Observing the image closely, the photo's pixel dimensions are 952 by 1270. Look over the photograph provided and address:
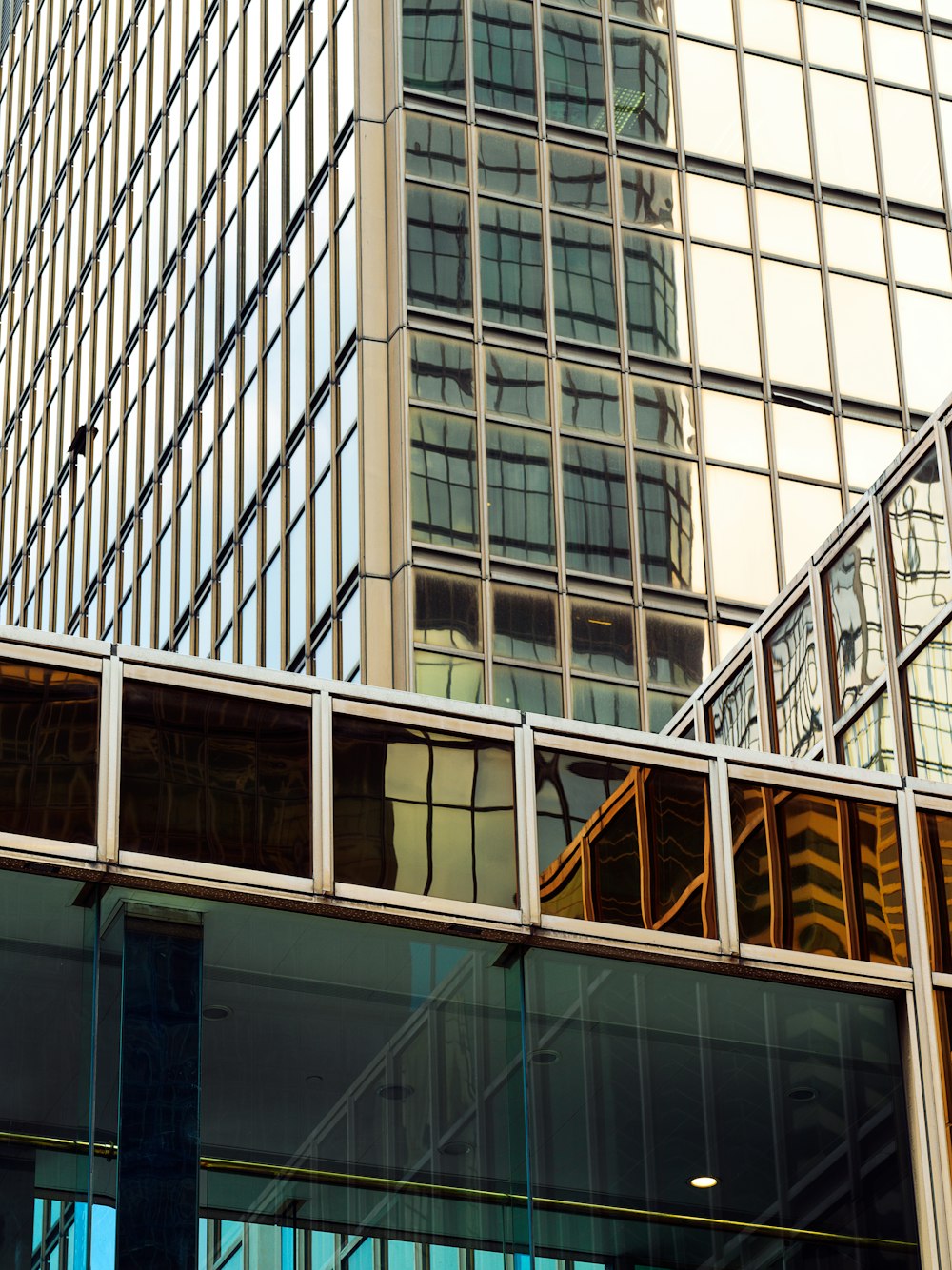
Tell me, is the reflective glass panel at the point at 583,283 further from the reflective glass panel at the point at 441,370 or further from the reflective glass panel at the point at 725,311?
the reflective glass panel at the point at 441,370

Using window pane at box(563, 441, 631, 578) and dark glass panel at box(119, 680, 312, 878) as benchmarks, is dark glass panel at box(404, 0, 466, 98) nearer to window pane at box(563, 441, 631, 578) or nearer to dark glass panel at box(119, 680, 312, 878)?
window pane at box(563, 441, 631, 578)

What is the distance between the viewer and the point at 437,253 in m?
40.5

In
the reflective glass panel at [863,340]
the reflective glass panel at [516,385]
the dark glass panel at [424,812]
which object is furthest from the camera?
the reflective glass panel at [863,340]

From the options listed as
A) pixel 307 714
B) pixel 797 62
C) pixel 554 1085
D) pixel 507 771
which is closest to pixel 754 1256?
pixel 554 1085

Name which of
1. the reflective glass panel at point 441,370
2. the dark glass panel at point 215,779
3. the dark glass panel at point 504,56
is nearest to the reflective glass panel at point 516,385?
the reflective glass panel at point 441,370

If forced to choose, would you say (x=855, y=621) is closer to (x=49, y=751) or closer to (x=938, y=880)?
(x=938, y=880)

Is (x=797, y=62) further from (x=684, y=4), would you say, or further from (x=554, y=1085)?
(x=554, y=1085)

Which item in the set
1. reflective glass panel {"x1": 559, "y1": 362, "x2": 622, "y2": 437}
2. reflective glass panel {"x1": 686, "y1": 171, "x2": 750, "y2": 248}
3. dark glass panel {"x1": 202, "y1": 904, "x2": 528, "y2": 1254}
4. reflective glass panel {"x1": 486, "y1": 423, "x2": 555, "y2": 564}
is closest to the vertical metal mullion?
dark glass panel {"x1": 202, "y1": 904, "x2": 528, "y2": 1254}

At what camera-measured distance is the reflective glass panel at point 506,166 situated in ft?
137

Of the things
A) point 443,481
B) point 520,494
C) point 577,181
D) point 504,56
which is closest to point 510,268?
point 577,181

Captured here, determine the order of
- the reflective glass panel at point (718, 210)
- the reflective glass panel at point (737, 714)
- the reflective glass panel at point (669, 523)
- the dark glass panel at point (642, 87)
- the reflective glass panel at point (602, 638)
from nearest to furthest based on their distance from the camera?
1. the reflective glass panel at point (737, 714)
2. the reflective glass panel at point (602, 638)
3. the reflective glass panel at point (669, 523)
4. the reflective glass panel at point (718, 210)
5. the dark glass panel at point (642, 87)

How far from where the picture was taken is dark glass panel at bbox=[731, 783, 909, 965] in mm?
19875

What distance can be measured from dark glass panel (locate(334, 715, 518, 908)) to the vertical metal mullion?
351 centimetres

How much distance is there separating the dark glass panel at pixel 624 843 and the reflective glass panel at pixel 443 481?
1845 cm
